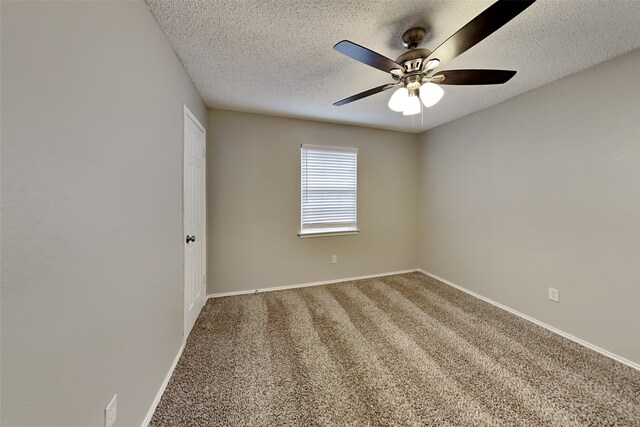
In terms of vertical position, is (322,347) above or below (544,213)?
below

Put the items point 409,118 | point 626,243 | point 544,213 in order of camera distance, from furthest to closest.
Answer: point 409,118, point 544,213, point 626,243

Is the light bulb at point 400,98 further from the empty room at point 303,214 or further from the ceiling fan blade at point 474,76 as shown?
the ceiling fan blade at point 474,76

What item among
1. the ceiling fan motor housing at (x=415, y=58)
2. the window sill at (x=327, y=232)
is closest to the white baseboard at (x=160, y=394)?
the window sill at (x=327, y=232)

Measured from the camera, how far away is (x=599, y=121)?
190 centimetres

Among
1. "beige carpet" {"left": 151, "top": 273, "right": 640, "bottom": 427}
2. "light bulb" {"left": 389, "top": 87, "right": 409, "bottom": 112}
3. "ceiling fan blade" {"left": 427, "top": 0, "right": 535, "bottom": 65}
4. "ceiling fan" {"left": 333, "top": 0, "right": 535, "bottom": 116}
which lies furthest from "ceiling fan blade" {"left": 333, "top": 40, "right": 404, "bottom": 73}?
"beige carpet" {"left": 151, "top": 273, "right": 640, "bottom": 427}

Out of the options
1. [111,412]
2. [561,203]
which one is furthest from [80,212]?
[561,203]

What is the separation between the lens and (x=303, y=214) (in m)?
3.28

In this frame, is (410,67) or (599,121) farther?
(599,121)

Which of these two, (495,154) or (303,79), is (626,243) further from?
(303,79)

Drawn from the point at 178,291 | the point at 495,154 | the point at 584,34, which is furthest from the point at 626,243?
the point at 178,291

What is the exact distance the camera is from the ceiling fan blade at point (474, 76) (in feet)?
4.49

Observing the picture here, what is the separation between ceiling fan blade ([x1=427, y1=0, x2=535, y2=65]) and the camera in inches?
34.5

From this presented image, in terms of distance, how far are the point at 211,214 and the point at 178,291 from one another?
1.22 meters

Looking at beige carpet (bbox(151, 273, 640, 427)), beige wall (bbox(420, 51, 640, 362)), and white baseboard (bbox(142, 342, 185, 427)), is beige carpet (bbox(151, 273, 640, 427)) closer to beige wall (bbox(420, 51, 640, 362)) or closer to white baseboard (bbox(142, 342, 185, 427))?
white baseboard (bbox(142, 342, 185, 427))
